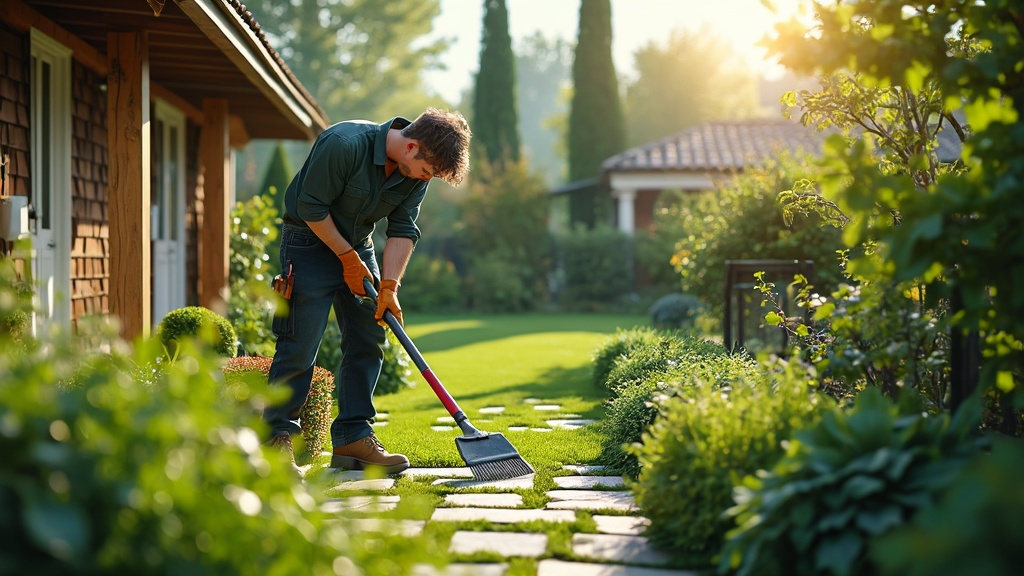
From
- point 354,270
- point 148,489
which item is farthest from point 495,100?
point 148,489

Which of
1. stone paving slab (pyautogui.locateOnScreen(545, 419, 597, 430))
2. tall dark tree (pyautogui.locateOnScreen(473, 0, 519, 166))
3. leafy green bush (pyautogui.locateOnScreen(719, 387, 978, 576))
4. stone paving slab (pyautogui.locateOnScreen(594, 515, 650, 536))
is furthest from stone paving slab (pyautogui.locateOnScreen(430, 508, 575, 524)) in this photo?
tall dark tree (pyautogui.locateOnScreen(473, 0, 519, 166))

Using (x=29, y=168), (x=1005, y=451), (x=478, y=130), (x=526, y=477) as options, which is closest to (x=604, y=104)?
(x=478, y=130)

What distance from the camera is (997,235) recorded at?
2230 mm

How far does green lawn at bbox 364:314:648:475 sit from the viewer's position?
4.60m

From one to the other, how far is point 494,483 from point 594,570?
1.23 meters

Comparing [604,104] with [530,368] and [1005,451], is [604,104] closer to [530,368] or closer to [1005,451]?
[530,368]

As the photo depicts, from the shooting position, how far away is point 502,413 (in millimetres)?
5918

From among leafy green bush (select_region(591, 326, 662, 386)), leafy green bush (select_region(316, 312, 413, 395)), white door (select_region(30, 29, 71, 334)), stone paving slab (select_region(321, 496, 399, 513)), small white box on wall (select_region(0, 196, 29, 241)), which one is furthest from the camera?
leafy green bush (select_region(316, 312, 413, 395))

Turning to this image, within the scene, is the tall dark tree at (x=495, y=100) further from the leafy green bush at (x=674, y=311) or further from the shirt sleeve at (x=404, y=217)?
the shirt sleeve at (x=404, y=217)

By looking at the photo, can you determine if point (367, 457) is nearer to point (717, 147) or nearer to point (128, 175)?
point (128, 175)

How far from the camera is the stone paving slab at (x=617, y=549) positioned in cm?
270

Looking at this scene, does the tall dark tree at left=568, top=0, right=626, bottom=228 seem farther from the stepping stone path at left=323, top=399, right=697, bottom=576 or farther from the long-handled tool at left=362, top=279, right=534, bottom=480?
the stepping stone path at left=323, top=399, right=697, bottom=576

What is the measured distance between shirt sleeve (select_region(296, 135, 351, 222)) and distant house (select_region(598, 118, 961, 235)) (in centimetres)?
1565

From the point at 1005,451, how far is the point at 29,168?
5.71 m
